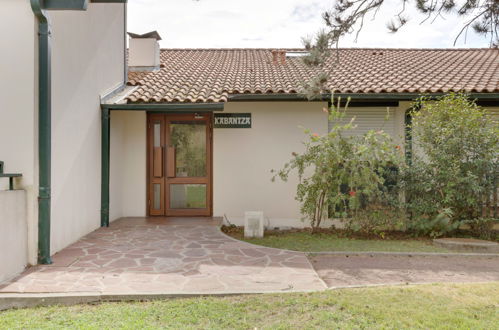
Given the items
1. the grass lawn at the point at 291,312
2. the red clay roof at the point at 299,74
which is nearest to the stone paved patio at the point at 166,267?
the grass lawn at the point at 291,312

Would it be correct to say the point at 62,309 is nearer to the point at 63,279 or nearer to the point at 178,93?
the point at 63,279

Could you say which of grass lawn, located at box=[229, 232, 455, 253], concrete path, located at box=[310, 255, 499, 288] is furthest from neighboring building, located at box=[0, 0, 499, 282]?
concrete path, located at box=[310, 255, 499, 288]

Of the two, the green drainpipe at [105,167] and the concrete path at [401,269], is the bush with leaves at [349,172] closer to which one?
the concrete path at [401,269]

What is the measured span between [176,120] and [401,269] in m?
6.22

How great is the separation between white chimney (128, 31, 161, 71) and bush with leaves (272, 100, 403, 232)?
6.05 m

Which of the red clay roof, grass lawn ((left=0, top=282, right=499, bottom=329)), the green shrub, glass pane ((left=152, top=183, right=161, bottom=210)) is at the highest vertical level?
the red clay roof

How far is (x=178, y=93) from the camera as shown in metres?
8.88

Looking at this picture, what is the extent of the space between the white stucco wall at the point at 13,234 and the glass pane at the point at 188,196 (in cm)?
439

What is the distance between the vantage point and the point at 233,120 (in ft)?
29.5

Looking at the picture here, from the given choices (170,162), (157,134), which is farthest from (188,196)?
(157,134)

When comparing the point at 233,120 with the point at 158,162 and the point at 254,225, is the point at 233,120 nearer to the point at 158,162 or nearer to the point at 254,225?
the point at 158,162

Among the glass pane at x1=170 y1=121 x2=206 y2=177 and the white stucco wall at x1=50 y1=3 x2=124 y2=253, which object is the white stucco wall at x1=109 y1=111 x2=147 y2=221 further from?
the white stucco wall at x1=50 y1=3 x2=124 y2=253

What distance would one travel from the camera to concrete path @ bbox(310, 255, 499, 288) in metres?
5.12

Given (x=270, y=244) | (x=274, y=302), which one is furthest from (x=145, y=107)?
(x=274, y=302)
